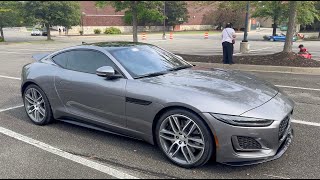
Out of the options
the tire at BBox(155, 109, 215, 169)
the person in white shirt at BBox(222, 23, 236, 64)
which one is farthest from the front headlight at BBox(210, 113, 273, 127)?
the person in white shirt at BBox(222, 23, 236, 64)

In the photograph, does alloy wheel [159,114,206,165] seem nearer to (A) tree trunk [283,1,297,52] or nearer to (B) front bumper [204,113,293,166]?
(B) front bumper [204,113,293,166]

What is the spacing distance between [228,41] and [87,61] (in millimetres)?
7685

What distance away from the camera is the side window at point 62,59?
15.8 feet

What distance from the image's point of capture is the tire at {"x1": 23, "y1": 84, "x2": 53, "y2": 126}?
4941mm

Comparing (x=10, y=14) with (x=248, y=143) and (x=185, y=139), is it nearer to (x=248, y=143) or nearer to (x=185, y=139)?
(x=185, y=139)

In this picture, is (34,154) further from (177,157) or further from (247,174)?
(247,174)

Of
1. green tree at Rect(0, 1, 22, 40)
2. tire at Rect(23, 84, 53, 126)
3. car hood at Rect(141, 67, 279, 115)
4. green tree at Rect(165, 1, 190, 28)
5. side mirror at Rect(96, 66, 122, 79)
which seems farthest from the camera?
green tree at Rect(165, 1, 190, 28)

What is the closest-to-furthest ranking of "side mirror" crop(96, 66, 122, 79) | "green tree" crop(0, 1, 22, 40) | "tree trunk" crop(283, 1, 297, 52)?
"side mirror" crop(96, 66, 122, 79)
"tree trunk" crop(283, 1, 297, 52)
"green tree" crop(0, 1, 22, 40)

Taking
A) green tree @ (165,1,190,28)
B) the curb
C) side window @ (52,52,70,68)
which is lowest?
the curb

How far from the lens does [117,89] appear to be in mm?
3939

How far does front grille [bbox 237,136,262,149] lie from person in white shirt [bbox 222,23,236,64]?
27.7ft

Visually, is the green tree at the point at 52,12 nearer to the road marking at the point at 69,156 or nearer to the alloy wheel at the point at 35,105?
the alloy wheel at the point at 35,105

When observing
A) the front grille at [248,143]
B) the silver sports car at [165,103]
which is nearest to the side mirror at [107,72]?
the silver sports car at [165,103]

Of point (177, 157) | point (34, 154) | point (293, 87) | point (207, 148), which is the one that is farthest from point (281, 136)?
point (293, 87)
